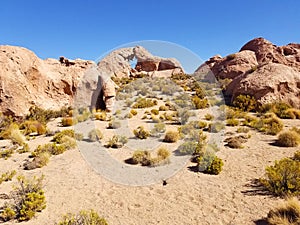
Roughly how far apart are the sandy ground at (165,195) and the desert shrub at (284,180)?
1.03 feet

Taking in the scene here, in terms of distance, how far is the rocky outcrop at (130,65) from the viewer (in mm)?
31827

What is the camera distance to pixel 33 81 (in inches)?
517

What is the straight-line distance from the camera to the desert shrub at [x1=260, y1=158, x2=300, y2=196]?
16.6 feet

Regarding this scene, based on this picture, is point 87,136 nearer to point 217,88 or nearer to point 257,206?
point 257,206

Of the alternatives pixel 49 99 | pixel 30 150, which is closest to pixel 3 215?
pixel 30 150

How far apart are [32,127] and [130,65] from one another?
1094 inches

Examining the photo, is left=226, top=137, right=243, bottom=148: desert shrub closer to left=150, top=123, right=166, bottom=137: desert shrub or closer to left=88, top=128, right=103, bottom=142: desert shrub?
left=150, top=123, right=166, bottom=137: desert shrub

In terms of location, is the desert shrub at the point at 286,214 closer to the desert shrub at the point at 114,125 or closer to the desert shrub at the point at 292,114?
the desert shrub at the point at 114,125

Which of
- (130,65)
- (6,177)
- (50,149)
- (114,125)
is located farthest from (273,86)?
(130,65)

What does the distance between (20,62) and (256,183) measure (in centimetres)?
1352

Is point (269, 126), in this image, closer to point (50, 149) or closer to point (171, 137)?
point (171, 137)

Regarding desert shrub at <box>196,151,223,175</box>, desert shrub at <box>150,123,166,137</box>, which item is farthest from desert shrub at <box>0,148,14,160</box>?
desert shrub at <box>196,151,223,175</box>

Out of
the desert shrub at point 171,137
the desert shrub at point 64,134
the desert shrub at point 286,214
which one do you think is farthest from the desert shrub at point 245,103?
the desert shrub at point 286,214

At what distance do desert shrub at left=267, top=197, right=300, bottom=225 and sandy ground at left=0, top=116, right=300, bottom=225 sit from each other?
35 centimetres
